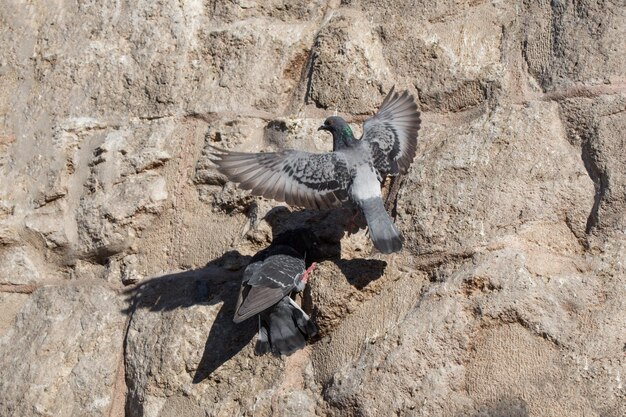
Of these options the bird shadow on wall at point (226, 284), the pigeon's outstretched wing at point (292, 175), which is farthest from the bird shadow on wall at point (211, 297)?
the pigeon's outstretched wing at point (292, 175)

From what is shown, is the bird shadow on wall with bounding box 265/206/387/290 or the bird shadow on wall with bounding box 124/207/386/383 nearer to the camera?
the bird shadow on wall with bounding box 124/207/386/383

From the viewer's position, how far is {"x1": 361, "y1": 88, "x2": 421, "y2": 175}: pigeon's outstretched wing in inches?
177

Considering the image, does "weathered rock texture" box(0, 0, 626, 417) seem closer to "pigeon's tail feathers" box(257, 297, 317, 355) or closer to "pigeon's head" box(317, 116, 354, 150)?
"pigeon's tail feathers" box(257, 297, 317, 355)

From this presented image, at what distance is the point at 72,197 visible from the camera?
4.95m

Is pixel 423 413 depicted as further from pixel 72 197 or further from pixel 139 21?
pixel 139 21

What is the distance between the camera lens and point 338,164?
4.59 metres

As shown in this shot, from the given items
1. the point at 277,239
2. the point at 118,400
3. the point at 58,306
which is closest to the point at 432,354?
the point at 277,239

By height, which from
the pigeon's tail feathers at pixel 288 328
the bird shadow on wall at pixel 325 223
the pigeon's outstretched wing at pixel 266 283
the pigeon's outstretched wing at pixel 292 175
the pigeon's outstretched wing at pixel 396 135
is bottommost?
the pigeon's tail feathers at pixel 288 328

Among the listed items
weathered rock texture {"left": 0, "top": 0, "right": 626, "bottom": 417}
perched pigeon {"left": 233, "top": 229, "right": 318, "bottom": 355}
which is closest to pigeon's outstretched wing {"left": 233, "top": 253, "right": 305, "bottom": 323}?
perched pigeon {"left": 233, "top": 229, "right": 318, "bottom": 355}

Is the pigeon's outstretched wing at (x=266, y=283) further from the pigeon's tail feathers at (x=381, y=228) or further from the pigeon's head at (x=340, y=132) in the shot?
the pigeon's head at (x=340, y=132)

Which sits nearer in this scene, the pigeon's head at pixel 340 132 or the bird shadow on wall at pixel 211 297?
the bird shadow on wall at pixel 211 297

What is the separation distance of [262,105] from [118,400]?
1.71 m

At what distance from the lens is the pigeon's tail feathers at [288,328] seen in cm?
405

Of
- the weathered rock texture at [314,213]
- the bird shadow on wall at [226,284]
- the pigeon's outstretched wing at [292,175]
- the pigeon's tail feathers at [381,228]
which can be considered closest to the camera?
the weathered rock texture at [314,213]
